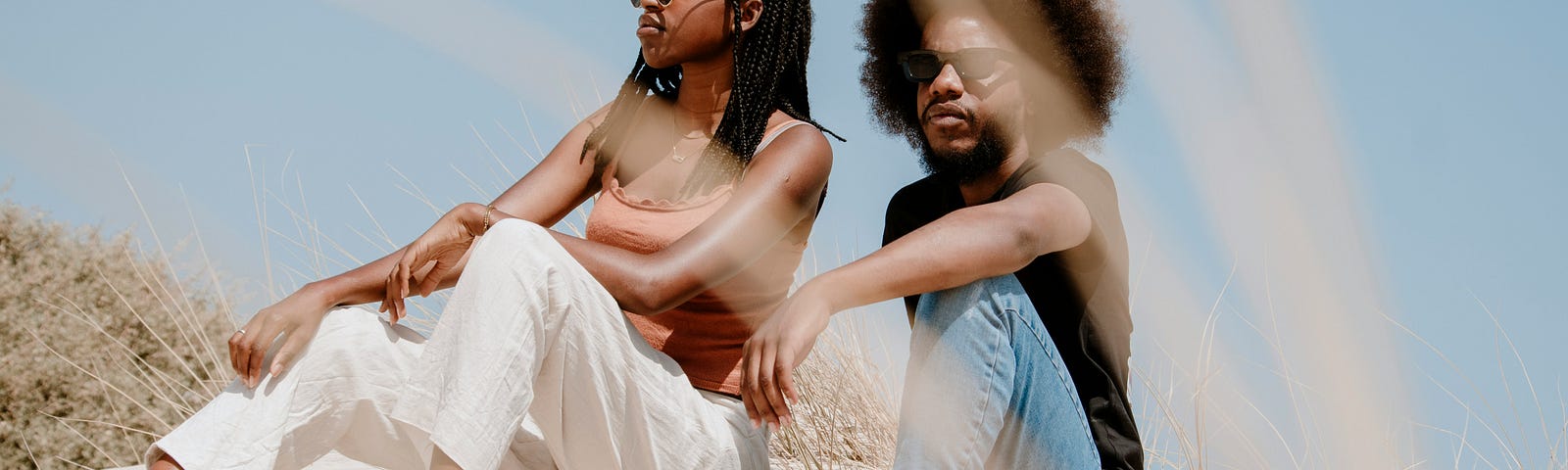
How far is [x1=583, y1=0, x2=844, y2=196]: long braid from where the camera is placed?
8.54 ft

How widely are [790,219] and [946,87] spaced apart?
375 mm

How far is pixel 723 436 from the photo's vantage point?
2.22 m

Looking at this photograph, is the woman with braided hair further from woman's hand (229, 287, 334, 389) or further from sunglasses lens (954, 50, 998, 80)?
sunglasses lens (954, 50, 998, 80)

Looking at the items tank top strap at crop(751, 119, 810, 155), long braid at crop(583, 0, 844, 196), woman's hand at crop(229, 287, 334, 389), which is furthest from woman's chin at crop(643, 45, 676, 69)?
woman's hand at crop(229, 287, 334, 389)

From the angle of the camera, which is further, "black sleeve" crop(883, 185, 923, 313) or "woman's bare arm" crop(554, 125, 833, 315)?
"black sleeve" crop(883, 185, 923, 313)

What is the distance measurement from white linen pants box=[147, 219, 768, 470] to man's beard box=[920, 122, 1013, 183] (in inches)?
22.8

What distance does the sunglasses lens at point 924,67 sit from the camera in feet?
8.13

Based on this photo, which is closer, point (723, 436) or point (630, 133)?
point (723, 436)

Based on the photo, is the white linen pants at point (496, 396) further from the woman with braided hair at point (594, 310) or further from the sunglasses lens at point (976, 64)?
the sunglasses lens at point (976, 64)

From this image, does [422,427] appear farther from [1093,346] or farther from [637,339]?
[1093,346]

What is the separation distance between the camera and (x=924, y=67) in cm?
248

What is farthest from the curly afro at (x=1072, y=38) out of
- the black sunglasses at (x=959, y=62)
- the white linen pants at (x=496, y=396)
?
the white linen pants at (x=496, y=396)

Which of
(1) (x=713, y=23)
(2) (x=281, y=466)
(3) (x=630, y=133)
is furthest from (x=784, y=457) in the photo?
(2) (x=281, y=466)

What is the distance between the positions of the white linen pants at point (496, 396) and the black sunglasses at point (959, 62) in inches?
27.6
